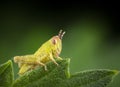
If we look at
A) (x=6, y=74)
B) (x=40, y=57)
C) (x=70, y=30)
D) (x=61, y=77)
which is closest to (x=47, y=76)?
(x=61, y=77)

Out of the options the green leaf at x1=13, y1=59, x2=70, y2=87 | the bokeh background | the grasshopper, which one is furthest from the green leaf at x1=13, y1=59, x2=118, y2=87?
the bokeh background

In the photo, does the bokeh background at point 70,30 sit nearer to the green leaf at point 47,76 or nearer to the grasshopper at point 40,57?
the grasshopper at point 40,57

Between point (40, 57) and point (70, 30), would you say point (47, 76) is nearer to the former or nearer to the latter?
point (40, 57)

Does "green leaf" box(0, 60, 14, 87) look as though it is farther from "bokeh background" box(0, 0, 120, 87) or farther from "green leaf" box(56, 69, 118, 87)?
"bokeh background" box(0, 0, 120, 87)

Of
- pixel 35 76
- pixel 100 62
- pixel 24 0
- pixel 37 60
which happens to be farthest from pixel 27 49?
pixel 35 76

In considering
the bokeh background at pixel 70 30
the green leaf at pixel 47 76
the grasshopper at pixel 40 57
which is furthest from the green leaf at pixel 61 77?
the bokeh background at pixel 70 30
